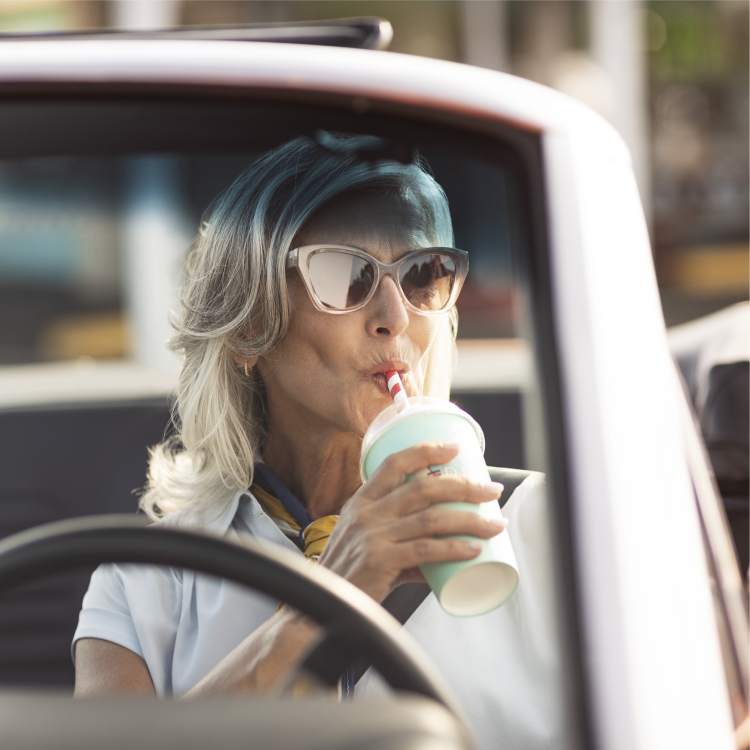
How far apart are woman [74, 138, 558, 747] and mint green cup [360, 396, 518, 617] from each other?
0.02m

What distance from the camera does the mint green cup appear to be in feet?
2.88

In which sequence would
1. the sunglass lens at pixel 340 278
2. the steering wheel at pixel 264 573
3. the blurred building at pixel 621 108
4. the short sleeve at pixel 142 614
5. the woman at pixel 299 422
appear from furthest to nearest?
the blurred building at pixel 621 108
the short sleeve at pixel 142 614
the sunglass lens at pixel 340 278
the woman at pixel 299 422
the steering wheel at pixel 264 573

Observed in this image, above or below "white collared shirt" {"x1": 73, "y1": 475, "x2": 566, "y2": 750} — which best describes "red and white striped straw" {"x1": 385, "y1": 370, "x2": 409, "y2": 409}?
above

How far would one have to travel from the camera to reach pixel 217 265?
121cm

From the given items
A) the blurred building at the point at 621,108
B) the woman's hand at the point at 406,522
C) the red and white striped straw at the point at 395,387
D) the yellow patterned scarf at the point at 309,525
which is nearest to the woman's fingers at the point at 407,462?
the woman's hand at the point at 406,522

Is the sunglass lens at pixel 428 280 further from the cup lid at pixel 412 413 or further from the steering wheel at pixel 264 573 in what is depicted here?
the steering wheel at pixel 264 573

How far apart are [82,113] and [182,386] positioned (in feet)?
1.78

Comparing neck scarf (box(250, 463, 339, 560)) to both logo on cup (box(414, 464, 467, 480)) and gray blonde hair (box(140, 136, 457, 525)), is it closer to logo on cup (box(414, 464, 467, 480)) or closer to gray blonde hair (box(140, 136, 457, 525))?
gray blonde hair (box(140, 136, 457, 525))

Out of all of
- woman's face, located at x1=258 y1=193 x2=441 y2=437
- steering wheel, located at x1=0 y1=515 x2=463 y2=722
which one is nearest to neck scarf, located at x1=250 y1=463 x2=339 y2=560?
woman's face, located at x1=258 y1=193 x2=441 y2=437

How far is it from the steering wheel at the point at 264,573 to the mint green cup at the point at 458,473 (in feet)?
0.47

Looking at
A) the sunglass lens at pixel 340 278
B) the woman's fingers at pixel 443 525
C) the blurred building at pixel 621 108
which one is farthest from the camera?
the blurred building at pixel 621 108

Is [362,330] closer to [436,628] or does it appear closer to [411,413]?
[411,413]

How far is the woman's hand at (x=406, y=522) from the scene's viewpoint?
86cm

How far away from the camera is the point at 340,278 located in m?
1.08
